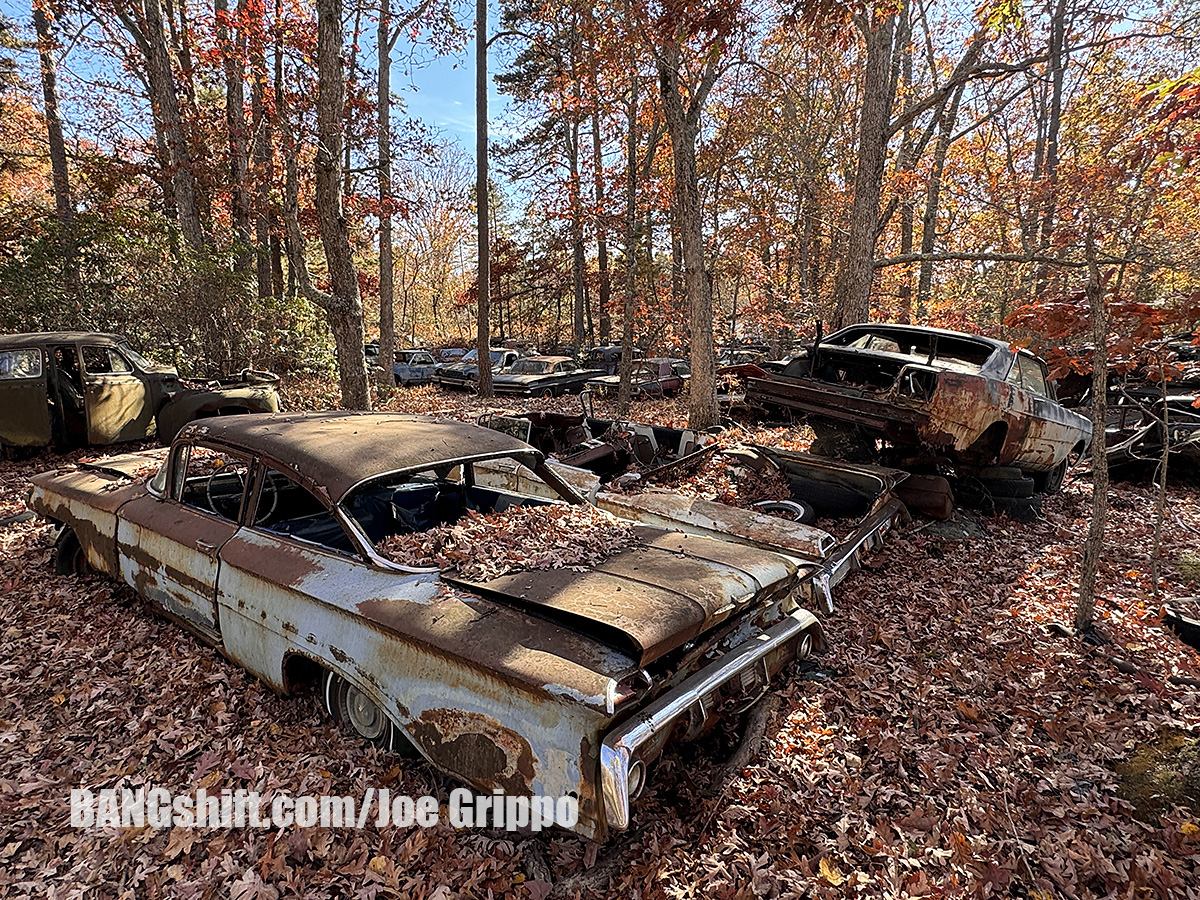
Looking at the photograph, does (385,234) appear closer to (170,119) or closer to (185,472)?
(170,119)

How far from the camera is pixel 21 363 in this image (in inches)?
301

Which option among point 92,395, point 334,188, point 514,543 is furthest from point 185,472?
point 334,188

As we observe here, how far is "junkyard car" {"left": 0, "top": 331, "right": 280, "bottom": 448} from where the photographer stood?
7.57 meters

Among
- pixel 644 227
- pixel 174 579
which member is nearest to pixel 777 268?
pixel 644 227

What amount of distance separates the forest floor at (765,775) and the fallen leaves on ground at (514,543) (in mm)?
918

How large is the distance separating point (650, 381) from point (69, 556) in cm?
1221

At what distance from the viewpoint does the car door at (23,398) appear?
7.50m

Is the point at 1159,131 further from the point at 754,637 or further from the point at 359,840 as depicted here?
the point at 359,840

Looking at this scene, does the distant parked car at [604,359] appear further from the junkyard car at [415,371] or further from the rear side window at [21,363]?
the rear side window at [21,363]

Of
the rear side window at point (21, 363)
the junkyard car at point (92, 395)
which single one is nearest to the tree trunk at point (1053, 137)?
the junkyard car at point (92, 395)

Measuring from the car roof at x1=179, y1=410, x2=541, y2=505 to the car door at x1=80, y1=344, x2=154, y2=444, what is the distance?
5769 mm

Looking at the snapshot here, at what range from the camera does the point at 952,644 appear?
4.02 m

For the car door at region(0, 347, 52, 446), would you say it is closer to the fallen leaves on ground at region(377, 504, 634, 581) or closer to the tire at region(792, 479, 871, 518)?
the fallen leaves on ground at region(377, 504, 634, 581)

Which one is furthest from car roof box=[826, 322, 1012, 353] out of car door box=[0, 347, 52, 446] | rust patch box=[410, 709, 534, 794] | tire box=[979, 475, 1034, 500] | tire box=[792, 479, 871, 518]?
car door box=[0, 347, 52, 446]
